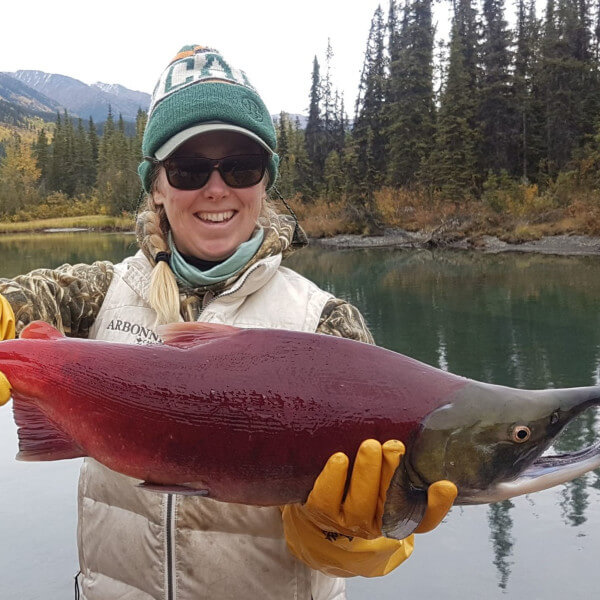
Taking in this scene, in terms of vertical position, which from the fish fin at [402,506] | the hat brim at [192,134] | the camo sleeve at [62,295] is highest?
the hat brim at [192,134]

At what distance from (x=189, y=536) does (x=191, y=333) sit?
2.73ft

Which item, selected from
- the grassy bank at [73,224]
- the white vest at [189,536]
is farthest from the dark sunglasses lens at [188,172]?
the grassy bank at [73,224]

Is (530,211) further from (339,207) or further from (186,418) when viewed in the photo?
(186,418)

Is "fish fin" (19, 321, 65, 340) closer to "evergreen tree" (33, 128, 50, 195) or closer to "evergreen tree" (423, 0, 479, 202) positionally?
"evergreen tree" (423, 0, 479, 202)

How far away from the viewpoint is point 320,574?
2.45 m

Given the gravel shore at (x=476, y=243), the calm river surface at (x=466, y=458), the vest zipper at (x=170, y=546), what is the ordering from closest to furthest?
the vest zipper at (x=170, y=546)
the calm river surface at (x=466, y=458)
the gravel shore at (x=476, y=243)

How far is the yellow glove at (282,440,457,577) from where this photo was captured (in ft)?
5.64

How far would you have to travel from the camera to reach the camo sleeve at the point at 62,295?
8.10 feet

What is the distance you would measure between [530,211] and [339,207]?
16.3m

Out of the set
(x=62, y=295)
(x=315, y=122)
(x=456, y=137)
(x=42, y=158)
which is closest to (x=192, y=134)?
(x=62, y=295)

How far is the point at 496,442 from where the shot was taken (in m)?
1.77

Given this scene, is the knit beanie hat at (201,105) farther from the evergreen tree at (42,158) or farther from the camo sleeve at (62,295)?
the evergreen tree at (42,158)

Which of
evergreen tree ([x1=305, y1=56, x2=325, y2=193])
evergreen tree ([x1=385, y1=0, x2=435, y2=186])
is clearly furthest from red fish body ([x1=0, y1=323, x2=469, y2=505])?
evergreen tree ([x1=305, y1=56, x2=325, y2=193])

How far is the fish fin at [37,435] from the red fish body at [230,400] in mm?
59
